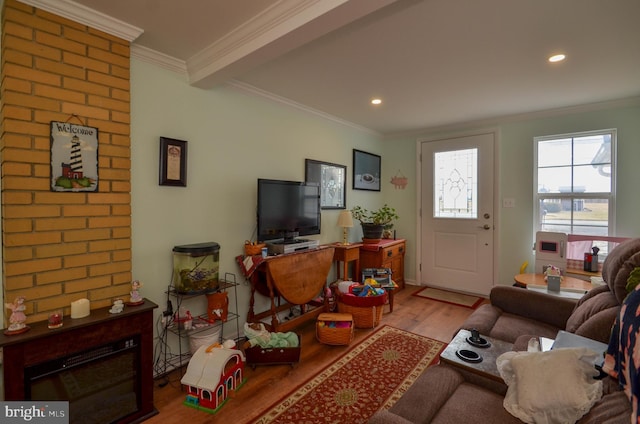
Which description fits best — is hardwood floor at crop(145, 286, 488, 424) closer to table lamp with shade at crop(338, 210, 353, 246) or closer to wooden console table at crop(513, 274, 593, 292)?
wooden console table at crop(513, 274, 593, 292)

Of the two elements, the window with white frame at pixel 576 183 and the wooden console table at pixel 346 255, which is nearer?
the window with white frame at pixel 576 183

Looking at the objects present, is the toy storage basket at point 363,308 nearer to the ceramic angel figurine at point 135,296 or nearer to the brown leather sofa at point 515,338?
the brown leather sofa at point 515,338

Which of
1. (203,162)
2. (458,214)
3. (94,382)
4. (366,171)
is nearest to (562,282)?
(458,214)

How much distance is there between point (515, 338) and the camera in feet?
6.12

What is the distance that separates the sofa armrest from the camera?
6.72 feet

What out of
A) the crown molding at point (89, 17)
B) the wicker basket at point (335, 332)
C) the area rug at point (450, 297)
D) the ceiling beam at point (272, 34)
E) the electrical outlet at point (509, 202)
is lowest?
the area rug at point (450, 297)

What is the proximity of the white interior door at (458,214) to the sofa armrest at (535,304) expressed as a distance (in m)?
1.69

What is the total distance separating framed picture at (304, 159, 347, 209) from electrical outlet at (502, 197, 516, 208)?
196cm

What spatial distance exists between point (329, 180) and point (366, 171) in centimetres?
89

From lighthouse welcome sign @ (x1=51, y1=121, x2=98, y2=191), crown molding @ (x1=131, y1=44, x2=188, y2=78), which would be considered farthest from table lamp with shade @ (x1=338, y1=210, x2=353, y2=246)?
lighthouse welcome sign @ (x1=51, y1=121, x2=98, y2=191)

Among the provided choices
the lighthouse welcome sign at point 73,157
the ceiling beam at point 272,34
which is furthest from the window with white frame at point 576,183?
the lighthouse welcome sign at point 73,157

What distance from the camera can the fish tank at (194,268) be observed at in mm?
2119

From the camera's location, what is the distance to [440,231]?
4.23 metres

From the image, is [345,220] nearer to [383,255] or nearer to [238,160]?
[383,255]
